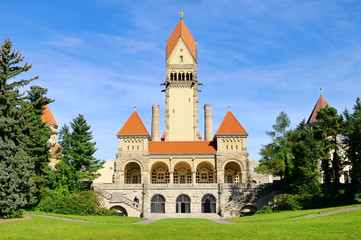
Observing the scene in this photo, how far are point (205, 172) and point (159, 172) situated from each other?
24.3 feet

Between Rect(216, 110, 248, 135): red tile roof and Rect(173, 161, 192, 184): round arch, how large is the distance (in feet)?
26.1

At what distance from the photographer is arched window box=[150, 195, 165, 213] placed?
155ft

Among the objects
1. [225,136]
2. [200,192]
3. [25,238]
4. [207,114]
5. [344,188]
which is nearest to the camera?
[25,238]

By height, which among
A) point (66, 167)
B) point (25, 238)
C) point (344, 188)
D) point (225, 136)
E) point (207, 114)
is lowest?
point (25, 238)

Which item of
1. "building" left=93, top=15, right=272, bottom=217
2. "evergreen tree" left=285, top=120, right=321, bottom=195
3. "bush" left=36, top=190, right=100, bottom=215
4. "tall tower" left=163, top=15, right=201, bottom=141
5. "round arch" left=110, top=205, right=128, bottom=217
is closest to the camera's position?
"bush" left=36, top=190, right=100, bottom=215

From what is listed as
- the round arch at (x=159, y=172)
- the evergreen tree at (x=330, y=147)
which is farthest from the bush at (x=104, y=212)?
the evergreen tree at (x=330, y=147)

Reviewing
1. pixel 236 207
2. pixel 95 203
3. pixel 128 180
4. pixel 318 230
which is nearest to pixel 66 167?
pixel 95 203

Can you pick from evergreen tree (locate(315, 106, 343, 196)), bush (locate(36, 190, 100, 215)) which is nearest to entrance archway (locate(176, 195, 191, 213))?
bush (locate(36, 190, 100, 215))

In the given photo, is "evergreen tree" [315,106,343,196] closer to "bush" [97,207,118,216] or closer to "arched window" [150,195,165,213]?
"arched window" [150,195,165,213]

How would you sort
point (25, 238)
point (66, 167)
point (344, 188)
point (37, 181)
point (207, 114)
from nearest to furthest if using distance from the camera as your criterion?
point (25, 238) → point (37, 181) → point (344, 188) → point (66, 167) → point (207, 114)

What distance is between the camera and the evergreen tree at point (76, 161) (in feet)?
140

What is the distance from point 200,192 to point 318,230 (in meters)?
28.4

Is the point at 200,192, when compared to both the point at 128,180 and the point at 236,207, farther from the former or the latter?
the point at 128,180

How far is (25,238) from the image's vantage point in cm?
1820
